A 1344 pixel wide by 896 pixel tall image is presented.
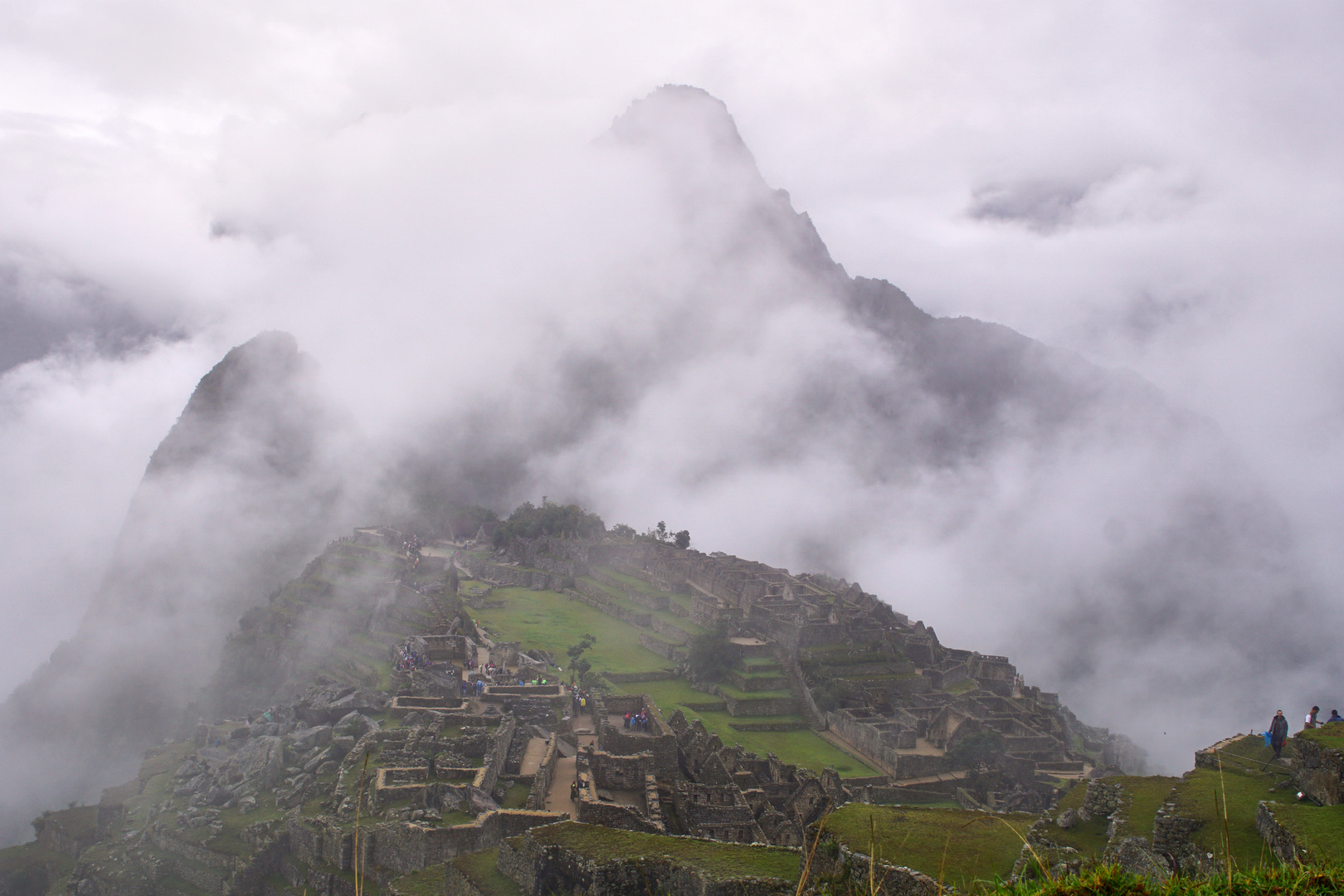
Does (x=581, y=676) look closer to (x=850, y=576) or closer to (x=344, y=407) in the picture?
(x=850, y=576)

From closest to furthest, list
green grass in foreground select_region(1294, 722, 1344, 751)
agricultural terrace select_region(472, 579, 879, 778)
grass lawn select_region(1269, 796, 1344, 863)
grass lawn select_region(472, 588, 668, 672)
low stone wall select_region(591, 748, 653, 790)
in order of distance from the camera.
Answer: grass lawn select_region(1269, 796, 1344, 863) → green grass in foreground select_region(1294, 722, 1344, 751) → low stone wall select_region(591, 748, 653, 790) → agricultural terrace select_region(472, 579, 879, 778) → grass lawn select_region(472, 588, 668, 672)

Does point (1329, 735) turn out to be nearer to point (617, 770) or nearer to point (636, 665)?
point (617, 770)

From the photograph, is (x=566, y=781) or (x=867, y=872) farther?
Result: (x=566, y=781)

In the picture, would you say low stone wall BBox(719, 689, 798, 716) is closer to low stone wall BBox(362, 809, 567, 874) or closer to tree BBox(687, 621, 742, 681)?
tree BBox(687, 621, 742, 681)

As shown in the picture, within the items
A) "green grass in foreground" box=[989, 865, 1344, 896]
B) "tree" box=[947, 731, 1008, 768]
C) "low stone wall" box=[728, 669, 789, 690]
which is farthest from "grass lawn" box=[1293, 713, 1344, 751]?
"low stone wall" box=[728, 669, 789, 690]

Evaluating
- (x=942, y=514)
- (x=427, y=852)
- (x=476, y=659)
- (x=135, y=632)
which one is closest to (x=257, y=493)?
(x=135, y=632)

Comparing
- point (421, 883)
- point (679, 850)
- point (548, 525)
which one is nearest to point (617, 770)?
point (421, 883)
